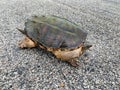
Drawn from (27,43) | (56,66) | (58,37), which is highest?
(58,37)

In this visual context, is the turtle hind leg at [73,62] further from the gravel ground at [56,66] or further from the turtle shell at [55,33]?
the turtle shell at [55,33]

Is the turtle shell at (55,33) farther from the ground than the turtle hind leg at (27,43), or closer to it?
farther from the ground

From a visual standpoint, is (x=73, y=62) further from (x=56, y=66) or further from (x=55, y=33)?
(x=55, y=33)

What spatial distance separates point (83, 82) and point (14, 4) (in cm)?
540

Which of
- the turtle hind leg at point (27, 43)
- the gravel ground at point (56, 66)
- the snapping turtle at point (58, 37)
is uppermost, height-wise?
the snapping turtle at point (58, 37)

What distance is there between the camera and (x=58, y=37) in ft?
10.6

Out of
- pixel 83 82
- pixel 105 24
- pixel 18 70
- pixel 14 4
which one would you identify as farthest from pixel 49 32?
pixel 14 4

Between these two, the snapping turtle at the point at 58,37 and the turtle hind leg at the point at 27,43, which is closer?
the snapping turtle at the point at 58,37

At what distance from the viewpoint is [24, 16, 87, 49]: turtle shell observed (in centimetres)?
319

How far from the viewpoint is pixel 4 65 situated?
3.19 metres

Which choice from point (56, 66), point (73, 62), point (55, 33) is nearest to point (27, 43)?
point (55, 33)

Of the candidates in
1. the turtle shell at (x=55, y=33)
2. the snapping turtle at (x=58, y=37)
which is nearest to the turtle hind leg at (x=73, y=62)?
the snapping turtle at (x=58, y=37)

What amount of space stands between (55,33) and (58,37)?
0.33ft

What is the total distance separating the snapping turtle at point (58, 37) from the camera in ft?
10.5
